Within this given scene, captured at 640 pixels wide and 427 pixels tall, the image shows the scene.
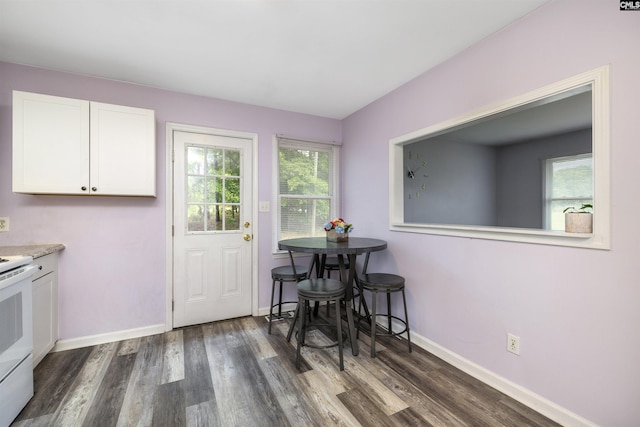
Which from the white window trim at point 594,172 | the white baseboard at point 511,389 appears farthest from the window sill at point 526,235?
the white baseboard at point 511,389

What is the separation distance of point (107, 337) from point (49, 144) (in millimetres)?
1719

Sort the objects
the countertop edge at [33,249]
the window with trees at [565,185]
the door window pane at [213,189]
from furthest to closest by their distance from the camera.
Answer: the window with trees at [565,185], the door window pane at [213,189], the countertop edge at [33,249]

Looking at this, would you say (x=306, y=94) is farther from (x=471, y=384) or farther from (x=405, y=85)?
(x=471, y=384)

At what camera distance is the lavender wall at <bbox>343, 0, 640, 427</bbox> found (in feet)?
4.32

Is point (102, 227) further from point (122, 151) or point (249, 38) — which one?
point (249, 38)

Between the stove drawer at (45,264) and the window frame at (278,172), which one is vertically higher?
the window frame at (278,172)

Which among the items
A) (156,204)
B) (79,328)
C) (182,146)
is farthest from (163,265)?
(182,146)

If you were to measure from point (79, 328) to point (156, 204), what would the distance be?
1251 millimetres

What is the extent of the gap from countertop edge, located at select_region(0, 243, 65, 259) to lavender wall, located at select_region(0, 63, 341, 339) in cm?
9

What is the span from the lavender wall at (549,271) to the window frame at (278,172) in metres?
1.26

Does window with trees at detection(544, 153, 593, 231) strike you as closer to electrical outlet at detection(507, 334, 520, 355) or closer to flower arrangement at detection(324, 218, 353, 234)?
electrical outlet at detection(507, 334, 520, 355)

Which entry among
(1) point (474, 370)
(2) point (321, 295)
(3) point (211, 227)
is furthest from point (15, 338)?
(1) point (474, 370)

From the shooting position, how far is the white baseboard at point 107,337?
7.64ft

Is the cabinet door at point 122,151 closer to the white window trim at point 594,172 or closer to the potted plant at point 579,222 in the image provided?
the white window trim at point 594,172
